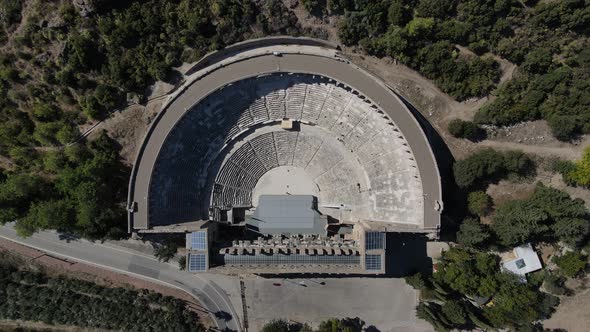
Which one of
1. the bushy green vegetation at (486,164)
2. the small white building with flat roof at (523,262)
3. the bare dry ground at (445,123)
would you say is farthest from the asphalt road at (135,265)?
the small white building with flat roof at (523,262)

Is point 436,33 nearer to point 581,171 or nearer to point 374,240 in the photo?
point 581,171

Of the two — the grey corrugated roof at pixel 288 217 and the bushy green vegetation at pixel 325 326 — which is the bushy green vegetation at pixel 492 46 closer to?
the grey corrugated roof at pixel 288 217

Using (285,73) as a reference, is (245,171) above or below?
below

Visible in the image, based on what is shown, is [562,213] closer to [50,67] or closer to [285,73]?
[285,73]

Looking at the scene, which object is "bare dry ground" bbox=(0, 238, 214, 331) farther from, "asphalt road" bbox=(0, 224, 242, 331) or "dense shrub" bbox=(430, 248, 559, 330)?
"dense shrub" bbox=(430, 248, 559, 330)

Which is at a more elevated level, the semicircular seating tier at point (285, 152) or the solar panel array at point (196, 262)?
the semicircular seating tier at point (285, 152)

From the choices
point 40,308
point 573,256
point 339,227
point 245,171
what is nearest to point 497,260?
point 573,256
